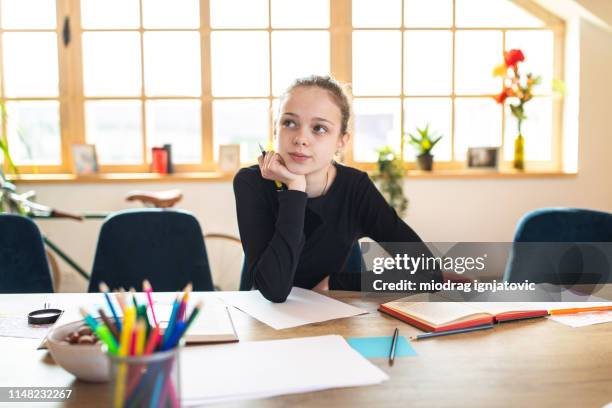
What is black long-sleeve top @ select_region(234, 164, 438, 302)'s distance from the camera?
1.53m

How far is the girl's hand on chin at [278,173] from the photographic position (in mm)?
1618

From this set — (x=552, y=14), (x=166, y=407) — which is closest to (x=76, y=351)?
(x=166, y=407)

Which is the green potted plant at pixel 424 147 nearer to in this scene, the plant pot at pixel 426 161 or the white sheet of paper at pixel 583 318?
the plant pot at pixel 426 161

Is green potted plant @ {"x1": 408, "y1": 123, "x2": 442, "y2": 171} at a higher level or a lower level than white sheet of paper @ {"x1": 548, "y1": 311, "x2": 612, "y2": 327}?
higher

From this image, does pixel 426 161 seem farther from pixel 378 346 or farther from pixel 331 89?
pixel 378 346

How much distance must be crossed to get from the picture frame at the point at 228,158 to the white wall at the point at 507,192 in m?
0.13

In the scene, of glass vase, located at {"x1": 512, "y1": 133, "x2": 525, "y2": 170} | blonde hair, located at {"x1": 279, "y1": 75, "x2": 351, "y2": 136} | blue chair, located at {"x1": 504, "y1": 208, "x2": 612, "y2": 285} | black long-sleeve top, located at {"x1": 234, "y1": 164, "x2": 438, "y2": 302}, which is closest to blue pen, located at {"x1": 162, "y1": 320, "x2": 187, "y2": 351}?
black long-sleeve top, located at {"x1": 234, "y1": 164, "x2": 438, "y2": 302}

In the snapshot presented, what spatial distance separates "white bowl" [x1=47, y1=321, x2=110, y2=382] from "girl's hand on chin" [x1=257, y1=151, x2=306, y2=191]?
847 millimetres

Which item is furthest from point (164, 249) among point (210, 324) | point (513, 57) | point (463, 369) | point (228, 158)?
point (513, 57)

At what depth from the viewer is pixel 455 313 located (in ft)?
4.02

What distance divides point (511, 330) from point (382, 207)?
0.75m

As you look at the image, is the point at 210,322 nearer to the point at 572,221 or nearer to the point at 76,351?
the point at 76,351

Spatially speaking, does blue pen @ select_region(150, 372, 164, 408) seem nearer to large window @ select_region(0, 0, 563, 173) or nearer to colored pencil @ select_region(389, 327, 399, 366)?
colored pencil @ select_region(389, 327, 399, 366)

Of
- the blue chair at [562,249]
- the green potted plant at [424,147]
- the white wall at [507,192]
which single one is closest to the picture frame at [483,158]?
the white wall at [507,192]
